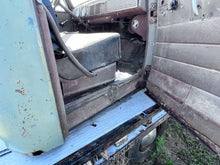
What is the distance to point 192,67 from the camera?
1.07m

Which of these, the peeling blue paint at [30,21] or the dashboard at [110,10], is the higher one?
the dashboard at [110,10]

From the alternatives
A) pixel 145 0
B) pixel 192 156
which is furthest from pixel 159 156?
pixel 145 0

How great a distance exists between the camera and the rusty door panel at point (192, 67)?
0.90 meters

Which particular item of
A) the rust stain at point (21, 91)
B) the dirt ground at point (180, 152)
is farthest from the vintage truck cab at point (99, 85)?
the dirt ground at point (180, 152)

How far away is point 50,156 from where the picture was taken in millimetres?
966

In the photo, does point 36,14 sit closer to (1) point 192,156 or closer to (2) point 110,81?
(2) point 110,81

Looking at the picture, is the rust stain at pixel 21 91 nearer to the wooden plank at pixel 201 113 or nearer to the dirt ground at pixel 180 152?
the wooden plank at pixel 201 113

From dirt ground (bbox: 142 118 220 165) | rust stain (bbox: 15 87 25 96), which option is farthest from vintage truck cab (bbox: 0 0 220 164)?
dirt ground (bbox: 142 118 220 165)

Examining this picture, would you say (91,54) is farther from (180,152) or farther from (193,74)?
(180,152)

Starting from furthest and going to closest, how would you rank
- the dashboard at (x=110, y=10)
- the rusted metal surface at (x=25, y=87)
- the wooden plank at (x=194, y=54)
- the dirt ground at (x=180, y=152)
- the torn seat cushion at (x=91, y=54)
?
the dirt ground at (x=180, y=152)
the dashboard at (x=110, y=10)
the torn seat cushion at (x=91, y=54)
the wooden plank at (x=194, y=54)
the rusted metal surface at (x=25, y=87)

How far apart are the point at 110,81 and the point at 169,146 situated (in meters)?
1.33

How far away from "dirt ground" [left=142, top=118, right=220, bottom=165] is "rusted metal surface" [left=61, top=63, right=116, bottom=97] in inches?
44.8

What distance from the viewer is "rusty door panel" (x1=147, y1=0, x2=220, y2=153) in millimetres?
904

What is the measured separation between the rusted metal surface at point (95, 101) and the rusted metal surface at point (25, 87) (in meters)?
0.24
